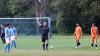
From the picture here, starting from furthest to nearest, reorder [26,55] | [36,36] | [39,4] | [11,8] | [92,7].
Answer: [11,8]
[39,4]
[92,7]
[36,36]
[26,55]

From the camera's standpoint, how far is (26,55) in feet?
90.3

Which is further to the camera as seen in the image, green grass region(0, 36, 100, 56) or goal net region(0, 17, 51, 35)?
goal net region(0, 17, 51, 35)

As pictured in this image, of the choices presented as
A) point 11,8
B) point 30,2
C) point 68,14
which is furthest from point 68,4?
point 11,8

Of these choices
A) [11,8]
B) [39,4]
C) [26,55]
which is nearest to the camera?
[26,55]

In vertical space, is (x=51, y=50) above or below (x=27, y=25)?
below

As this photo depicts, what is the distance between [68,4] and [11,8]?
1401cm

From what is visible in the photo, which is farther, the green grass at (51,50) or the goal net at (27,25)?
the goal net at (27,25)

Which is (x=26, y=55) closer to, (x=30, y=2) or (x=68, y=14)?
(x=68, y=14)

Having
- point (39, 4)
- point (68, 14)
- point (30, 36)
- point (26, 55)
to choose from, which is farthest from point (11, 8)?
point (26, 55)

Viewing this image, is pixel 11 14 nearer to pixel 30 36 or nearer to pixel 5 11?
pixel 5 11

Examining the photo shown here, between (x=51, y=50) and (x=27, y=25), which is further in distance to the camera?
(x=27, y=25)

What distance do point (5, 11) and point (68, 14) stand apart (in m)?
16.3

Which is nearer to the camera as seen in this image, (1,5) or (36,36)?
(36,36)

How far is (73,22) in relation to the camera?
7206 centimetres
